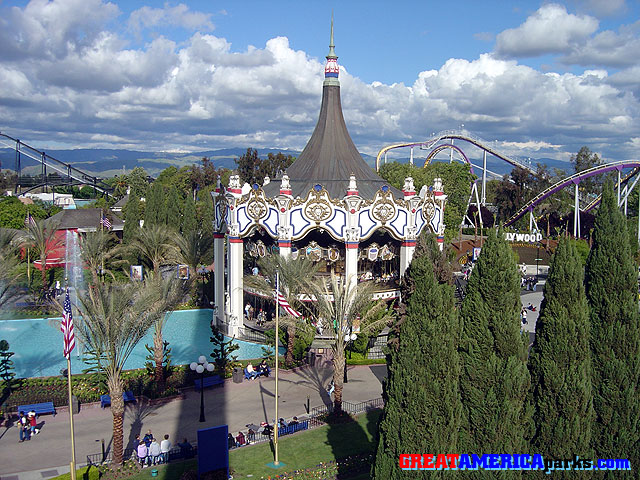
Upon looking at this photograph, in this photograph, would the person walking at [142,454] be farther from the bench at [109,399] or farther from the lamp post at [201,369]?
the bench at [109,399]

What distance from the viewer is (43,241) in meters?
46.5

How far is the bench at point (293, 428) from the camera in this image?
21.7 metres

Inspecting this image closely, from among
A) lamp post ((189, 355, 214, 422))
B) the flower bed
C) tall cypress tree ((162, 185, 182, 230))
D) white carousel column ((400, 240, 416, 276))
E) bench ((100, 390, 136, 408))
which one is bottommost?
the flower bed

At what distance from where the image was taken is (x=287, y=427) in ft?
71.8

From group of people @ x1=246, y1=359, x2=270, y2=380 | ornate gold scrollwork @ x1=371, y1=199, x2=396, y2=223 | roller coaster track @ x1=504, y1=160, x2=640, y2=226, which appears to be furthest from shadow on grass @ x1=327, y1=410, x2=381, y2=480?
roller coaster track @ x1=504, y1=160, x2=640, y2=226

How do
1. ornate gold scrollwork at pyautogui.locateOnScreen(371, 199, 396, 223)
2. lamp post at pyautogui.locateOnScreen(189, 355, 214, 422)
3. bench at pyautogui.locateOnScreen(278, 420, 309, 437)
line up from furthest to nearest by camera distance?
ornate gold scrollwork at pyautogui.locateOnScreen(371, 199, 396, 223)
lamp post at pyautogui.locateOnScreen(189, 355, 214, 422)
bench at pyautogui.locateOnScreen(278, 420, 309, 437)

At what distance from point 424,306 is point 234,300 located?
2279 centimetres

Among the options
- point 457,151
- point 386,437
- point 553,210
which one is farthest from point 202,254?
point 457,151

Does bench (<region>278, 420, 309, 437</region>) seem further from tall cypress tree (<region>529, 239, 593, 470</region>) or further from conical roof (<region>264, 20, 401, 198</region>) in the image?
conical roof (<region>264, 20, 401, 198</region>)

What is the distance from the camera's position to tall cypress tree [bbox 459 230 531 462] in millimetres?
14662

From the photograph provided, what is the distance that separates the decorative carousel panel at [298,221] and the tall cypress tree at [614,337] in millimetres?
19376

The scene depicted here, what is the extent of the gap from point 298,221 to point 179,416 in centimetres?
1411

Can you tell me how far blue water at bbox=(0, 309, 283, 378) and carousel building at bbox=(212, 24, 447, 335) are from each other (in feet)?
7.05

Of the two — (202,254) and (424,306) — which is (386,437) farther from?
(202,254)
